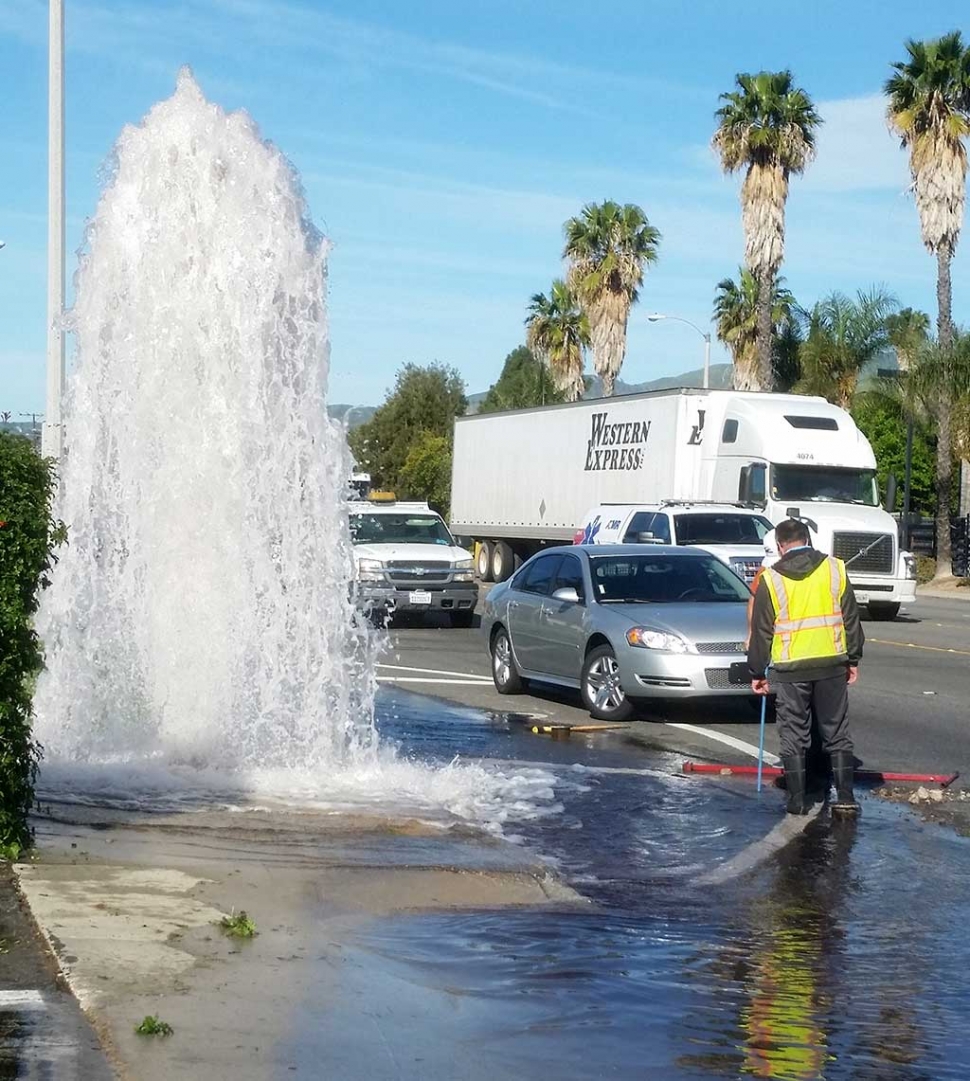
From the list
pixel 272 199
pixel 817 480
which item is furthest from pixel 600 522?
pixel 272 199

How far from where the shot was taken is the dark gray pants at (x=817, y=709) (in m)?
10.2

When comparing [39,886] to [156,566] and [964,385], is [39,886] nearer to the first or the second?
[156,566]

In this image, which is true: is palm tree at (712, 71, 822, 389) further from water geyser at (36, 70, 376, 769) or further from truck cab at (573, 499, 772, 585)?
water geyser at (36, 70, 376, 769)

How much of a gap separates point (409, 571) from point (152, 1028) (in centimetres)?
2054

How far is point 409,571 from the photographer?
84.5 ft

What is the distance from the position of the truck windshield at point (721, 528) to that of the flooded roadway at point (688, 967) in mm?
15105

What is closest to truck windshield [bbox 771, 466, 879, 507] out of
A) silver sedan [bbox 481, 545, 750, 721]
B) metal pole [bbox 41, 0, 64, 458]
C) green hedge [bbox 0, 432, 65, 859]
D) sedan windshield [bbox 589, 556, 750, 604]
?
silver sedan [bbox 481, 545, 750, 721]

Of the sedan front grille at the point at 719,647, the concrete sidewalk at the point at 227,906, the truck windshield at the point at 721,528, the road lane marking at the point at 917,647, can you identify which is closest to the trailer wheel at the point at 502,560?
the truck windshield at the point at 721,528

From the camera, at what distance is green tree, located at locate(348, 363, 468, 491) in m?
85.6

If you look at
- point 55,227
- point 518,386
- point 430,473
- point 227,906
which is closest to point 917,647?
point 55,227

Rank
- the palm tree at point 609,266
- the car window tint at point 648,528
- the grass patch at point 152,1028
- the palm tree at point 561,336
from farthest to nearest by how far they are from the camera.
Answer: the palm tree at point 561,336, the palm tree at point 609,266, the car window tint at point 648,528, the grass patch at point 152,1028

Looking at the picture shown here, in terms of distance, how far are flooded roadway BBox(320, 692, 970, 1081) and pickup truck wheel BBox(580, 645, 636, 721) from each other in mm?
4434

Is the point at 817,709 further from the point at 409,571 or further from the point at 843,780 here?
the point at 409,571

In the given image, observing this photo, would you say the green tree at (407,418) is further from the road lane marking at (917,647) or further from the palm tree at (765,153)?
the road lane marking at (917,647)
